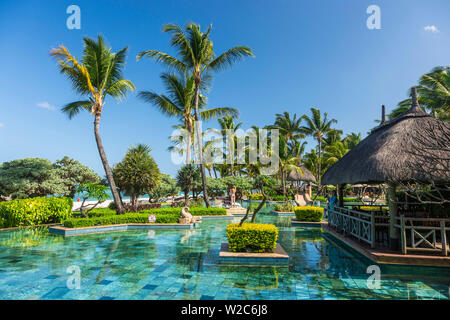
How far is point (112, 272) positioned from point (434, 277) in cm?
788

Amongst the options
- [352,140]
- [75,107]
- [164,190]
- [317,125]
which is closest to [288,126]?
[317,125]

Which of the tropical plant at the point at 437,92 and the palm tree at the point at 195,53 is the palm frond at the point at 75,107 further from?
the tropical plant at the point at 437,92

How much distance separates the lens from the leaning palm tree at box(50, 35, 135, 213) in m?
12.8

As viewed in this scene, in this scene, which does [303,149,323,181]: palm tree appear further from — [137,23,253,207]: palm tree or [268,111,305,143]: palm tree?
[137,23,253,207]: palm tree

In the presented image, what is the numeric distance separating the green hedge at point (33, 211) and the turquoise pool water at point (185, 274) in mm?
3306

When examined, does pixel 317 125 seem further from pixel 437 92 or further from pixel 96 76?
pixel 96 76

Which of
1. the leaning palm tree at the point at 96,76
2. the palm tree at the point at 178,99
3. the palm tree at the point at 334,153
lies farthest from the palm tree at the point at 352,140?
the leaning palm tree at the point at 96,76

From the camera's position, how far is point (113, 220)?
1238 centimetres

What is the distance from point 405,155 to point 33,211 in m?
16.5

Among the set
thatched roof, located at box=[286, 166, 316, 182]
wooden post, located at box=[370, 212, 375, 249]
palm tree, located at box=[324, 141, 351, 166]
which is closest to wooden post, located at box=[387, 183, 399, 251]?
wooden post, located at box=[370, 212, 375, 249]

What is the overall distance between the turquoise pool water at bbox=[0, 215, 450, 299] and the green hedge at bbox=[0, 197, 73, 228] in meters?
3.31
